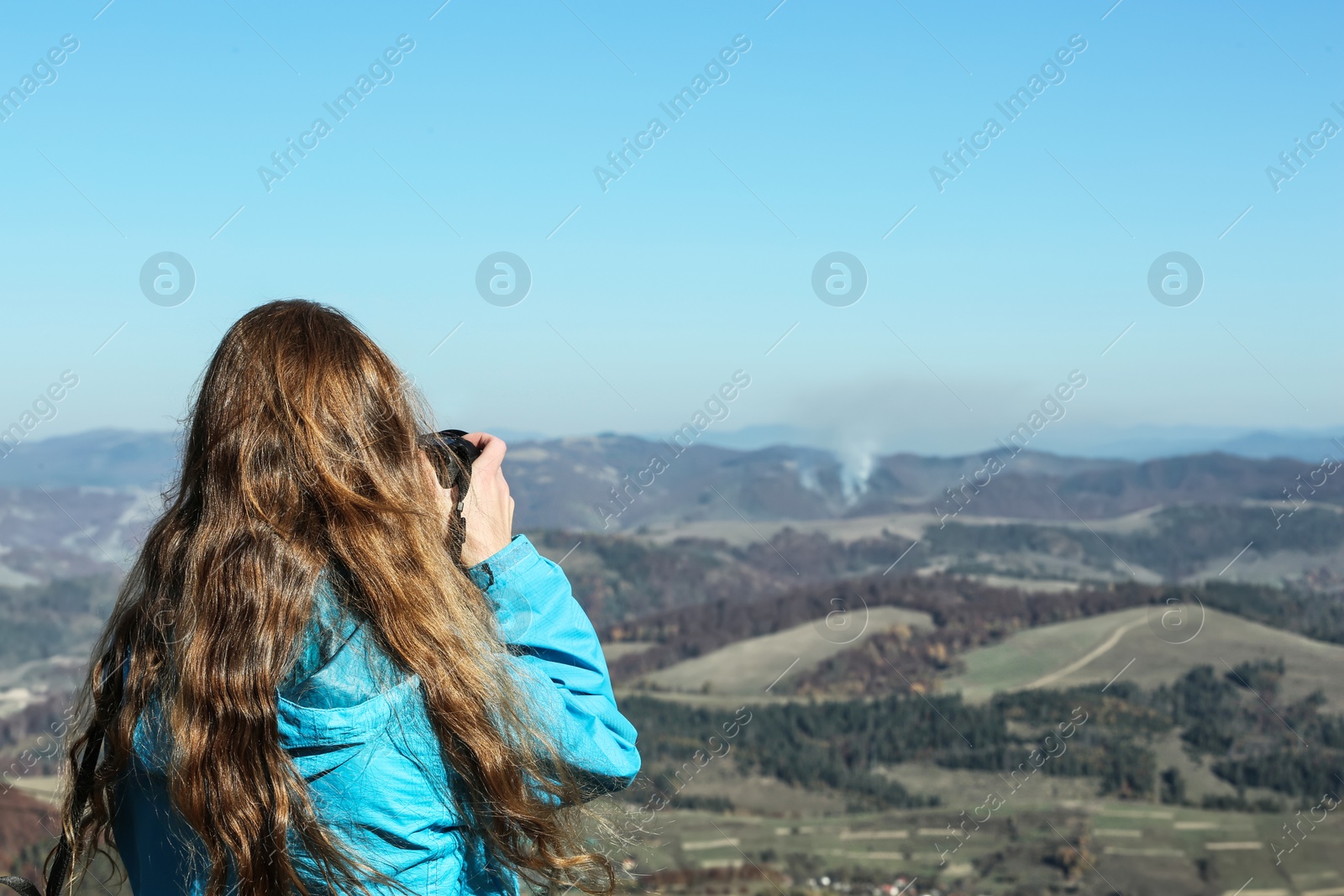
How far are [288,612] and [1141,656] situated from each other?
53.9m

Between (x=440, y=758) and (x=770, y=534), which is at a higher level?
(x=440, y=758)

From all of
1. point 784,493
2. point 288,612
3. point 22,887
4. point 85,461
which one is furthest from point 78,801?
point 85,461

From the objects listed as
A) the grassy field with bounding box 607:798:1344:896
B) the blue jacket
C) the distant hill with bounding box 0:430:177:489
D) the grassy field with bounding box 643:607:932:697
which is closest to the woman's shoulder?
the blue jacket

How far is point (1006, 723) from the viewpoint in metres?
43.2

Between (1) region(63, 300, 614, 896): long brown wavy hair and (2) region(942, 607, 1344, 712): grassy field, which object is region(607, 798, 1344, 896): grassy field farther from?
(1) region(63, 300, 614, 896): long brown wavy hair

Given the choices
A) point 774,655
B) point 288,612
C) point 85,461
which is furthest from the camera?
point 85,461

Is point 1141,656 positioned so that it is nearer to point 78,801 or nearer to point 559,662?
point 559,662

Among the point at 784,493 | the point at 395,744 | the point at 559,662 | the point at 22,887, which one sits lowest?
A: the point at 784,493

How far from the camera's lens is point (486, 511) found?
1789mm

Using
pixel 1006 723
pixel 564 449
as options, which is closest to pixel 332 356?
pixel 1006 723

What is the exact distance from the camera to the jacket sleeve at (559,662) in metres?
1.65

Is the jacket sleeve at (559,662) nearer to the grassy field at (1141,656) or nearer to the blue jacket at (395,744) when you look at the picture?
the blue jacket at (395,744)

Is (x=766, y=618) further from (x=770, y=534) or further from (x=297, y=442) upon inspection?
(x=297, y=442)

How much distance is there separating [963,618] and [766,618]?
40.5ft
